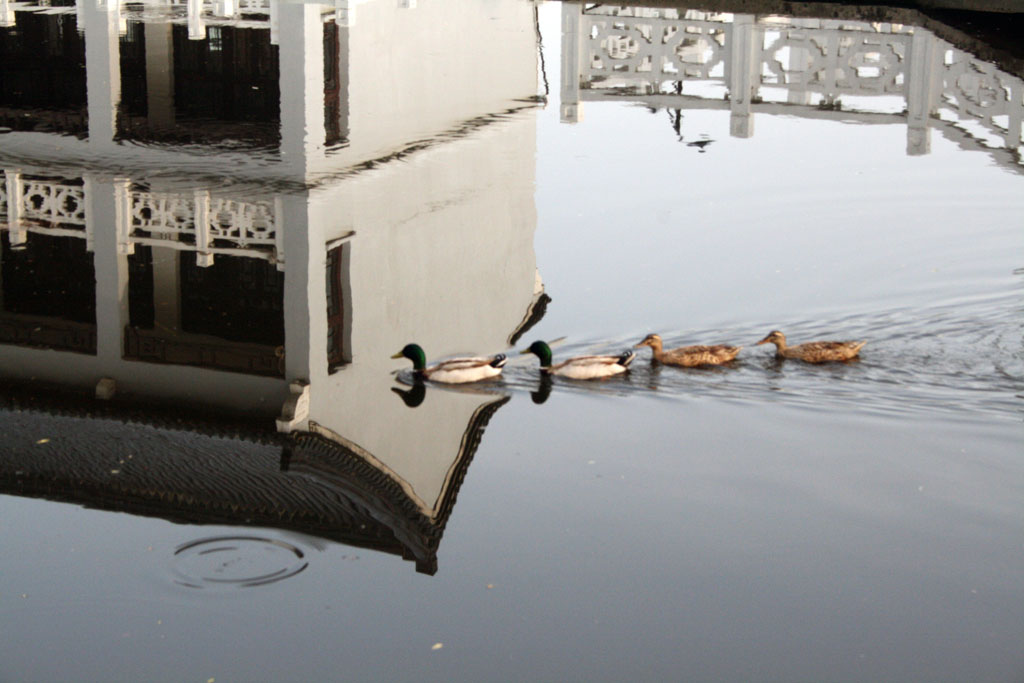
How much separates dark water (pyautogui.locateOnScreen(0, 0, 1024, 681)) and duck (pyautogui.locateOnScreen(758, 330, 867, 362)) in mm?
104

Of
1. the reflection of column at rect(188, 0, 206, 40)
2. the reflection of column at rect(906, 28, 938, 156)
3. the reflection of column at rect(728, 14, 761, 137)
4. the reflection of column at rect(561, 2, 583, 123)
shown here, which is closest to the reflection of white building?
the reflection of column at rect(561, 2, 583, 123)

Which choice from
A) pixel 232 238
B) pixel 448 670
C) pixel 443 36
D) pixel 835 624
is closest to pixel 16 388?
pixel 232 238

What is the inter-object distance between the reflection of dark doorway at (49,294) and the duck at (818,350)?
500cm

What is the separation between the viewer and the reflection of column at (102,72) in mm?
18922

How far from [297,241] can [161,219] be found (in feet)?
4.76

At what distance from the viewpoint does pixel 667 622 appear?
7320mm

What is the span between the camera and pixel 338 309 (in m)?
12.2

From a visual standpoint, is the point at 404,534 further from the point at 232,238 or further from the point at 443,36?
the point at 443,36

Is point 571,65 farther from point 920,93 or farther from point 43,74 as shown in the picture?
point 43,74

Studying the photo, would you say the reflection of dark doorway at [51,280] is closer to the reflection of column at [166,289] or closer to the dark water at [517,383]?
the dark water at [517,383]

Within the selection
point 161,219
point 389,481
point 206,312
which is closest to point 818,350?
point 389,481

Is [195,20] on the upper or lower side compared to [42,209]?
upper

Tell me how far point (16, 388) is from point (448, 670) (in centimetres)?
526

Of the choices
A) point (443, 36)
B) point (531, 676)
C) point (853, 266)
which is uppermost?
point (443, 36)
